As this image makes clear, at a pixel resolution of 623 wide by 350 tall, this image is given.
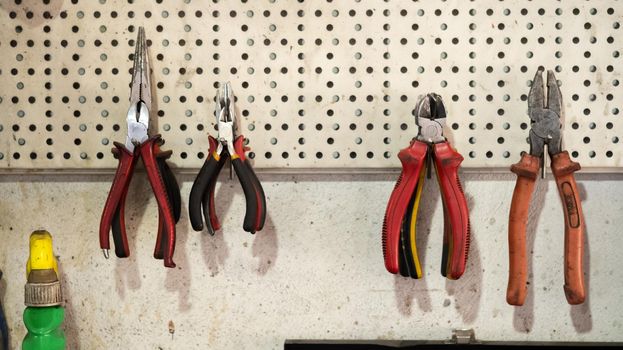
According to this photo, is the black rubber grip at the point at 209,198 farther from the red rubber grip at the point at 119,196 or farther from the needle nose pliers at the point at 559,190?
the needle nose pliers at the point at 559,190

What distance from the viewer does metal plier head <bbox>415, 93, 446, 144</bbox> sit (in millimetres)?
1152

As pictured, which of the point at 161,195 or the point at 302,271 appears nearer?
the point at 161,195

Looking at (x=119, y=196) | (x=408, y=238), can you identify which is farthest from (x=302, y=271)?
(x=119, y=196)

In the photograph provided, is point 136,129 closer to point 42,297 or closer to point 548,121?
point 42,297

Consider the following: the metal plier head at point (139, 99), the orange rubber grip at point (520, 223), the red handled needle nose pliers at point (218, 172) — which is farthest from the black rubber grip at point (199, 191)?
the orange rubber grip at point (520, 223)

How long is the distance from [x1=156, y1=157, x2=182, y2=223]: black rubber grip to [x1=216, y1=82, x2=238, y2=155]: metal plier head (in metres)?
0.09

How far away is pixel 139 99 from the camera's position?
3.89 feet

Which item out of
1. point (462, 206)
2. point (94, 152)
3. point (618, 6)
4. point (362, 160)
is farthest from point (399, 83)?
point (94, 152)

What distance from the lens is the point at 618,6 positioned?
1239mm

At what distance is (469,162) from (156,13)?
54 cm

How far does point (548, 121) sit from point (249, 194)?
17.4 inches

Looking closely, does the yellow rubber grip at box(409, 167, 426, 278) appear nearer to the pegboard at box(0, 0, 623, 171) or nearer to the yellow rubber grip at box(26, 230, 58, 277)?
the pegboard at box(0, 0, 623, 171)

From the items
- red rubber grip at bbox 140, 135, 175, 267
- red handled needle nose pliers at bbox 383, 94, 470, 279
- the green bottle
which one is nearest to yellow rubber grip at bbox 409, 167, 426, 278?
red handled needle nose pliers at bbox 383, 94, 470, 279

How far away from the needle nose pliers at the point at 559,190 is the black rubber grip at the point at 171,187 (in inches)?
19.1
